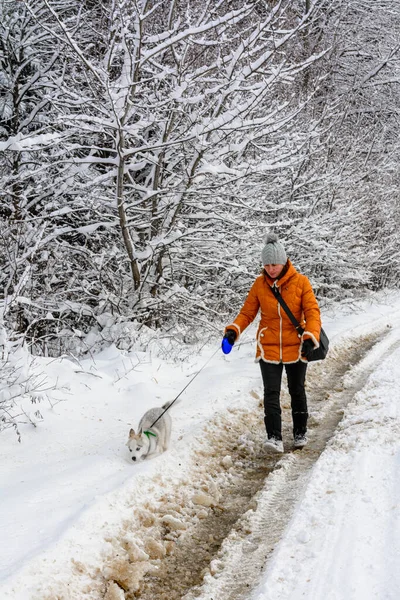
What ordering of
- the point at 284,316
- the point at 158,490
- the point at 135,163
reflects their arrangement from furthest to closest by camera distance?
the point at 135,163, the point at 284,316, the point at 158,490

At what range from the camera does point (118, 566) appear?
123 inches

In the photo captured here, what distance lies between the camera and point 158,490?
4.00 metres

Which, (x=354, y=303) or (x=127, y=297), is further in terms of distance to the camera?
(x=354, y=303)

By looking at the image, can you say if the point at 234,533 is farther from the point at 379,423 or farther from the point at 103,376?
the point at 103,376

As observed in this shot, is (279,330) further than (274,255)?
Yes

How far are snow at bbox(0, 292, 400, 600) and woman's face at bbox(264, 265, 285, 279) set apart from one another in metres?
1.74

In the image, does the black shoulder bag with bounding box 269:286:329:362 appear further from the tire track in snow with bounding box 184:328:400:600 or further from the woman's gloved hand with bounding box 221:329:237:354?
the tire track in snow with bounding box 184:328:400:600

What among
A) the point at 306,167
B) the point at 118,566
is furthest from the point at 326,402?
the point at 306,167

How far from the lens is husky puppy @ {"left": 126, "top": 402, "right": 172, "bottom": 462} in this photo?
4.41 meters

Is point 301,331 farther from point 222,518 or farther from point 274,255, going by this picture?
point 222,518

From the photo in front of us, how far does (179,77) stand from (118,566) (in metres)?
6.01

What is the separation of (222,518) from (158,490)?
55 centimetres

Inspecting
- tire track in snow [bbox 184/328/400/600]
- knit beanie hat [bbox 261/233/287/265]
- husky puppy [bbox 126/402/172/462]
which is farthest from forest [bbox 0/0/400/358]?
tire track in snow [bbox 184/328/400/600]

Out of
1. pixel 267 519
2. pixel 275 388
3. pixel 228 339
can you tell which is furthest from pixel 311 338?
pixel 267 519
